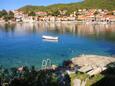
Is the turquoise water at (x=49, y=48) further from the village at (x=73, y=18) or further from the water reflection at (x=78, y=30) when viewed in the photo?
the village at (x=73, y=18)

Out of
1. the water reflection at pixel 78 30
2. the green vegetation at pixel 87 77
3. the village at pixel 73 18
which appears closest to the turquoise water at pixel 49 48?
the water reflection at pixel 78 30

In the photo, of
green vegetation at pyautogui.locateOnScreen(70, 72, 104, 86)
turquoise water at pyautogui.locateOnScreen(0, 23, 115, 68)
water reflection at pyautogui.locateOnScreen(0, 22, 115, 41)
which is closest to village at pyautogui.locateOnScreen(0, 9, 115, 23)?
water reflection at pyautogui.locateOnScreen(0, 22, 115, 41)

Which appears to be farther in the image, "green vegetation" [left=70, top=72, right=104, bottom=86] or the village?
the village

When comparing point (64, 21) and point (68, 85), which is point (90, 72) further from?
point (64, 21)

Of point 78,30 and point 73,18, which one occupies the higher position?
point 78,30

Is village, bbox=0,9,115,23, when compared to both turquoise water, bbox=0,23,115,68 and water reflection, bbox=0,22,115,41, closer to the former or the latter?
water reflection, bbox=0,22,115,41

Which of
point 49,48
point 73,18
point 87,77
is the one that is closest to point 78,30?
point 49,48

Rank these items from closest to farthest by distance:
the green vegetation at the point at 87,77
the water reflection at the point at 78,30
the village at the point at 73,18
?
1. the green vegetation at the point at 87,77
2. the water reflection at the point at 78,30
3. the village at the point at 73,18

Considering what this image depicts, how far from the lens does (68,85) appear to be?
16688mm

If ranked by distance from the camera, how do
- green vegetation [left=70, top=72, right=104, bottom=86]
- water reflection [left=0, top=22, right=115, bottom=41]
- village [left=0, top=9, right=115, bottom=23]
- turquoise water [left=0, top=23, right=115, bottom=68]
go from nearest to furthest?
1. green vegetation [left=70, top=72, right=104, bottom=86]
2. turquoise water [left=0, top=23, right=115, bottom=68]
3. water reflection [left=0, top=22, right=115, bottom=41]
4. village [left=0, top=9, right=115, bottom=23]

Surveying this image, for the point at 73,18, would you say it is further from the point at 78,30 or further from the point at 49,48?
the point at 49,48

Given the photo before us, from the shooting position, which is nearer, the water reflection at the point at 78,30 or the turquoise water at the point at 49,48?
the turquoise water at the point at 49,48

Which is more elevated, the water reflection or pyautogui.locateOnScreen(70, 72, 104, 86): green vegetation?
pyautogui.locateOnScreen(70, 72, 104, 86): green vegetation

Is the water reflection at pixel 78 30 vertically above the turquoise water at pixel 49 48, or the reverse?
the turquoise water at pixel 49 48
